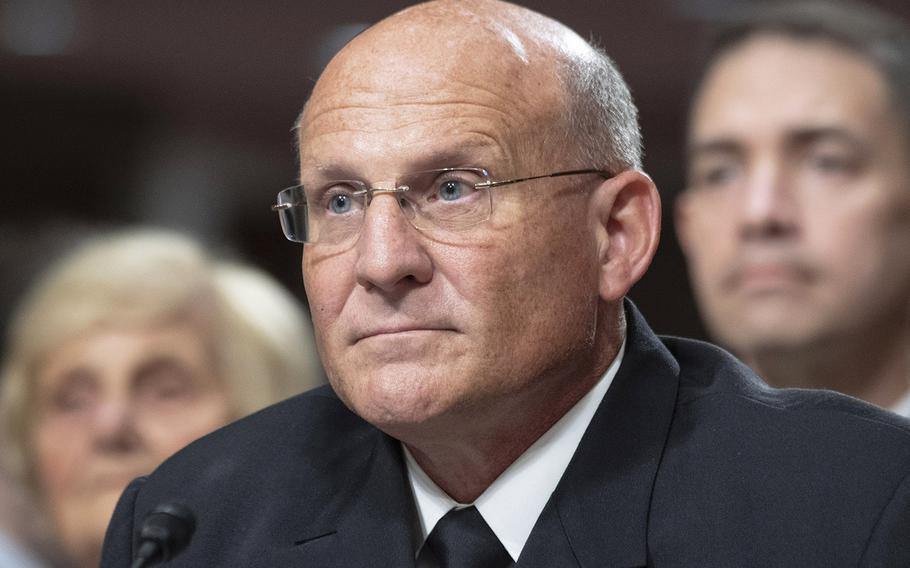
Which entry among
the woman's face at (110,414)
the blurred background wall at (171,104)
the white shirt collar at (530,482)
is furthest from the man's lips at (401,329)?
the blurred background wall at (171,104)

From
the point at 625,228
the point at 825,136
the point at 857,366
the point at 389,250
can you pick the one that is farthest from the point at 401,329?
the point at 825,136

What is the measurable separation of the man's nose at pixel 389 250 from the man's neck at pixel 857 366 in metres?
1.47

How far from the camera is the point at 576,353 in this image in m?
2.02

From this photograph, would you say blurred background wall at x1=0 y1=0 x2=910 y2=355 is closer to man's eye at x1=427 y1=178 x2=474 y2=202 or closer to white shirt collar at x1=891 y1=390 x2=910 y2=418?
white shirt collar at x1=891 y1=390 x2=910 y2=418

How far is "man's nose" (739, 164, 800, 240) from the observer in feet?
10.4

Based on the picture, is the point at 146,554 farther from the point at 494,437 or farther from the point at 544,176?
the point at 544,176

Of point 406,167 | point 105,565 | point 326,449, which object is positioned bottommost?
point 105,565

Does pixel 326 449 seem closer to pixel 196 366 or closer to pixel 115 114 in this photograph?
pixel 196 366

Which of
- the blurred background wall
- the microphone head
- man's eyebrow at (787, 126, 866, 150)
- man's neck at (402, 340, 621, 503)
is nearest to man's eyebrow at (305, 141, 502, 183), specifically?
man's neck at (402, 340, 621, 503)

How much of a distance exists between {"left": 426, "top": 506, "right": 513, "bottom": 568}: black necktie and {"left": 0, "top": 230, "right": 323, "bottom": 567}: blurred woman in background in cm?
165

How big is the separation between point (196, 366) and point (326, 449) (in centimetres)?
149

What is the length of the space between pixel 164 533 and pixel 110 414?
1.58 meters

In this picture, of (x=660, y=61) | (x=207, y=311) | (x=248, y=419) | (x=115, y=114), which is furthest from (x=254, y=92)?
(x=248, y=419)

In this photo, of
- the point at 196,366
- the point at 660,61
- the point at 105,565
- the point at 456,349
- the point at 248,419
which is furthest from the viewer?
the point at 660,61
